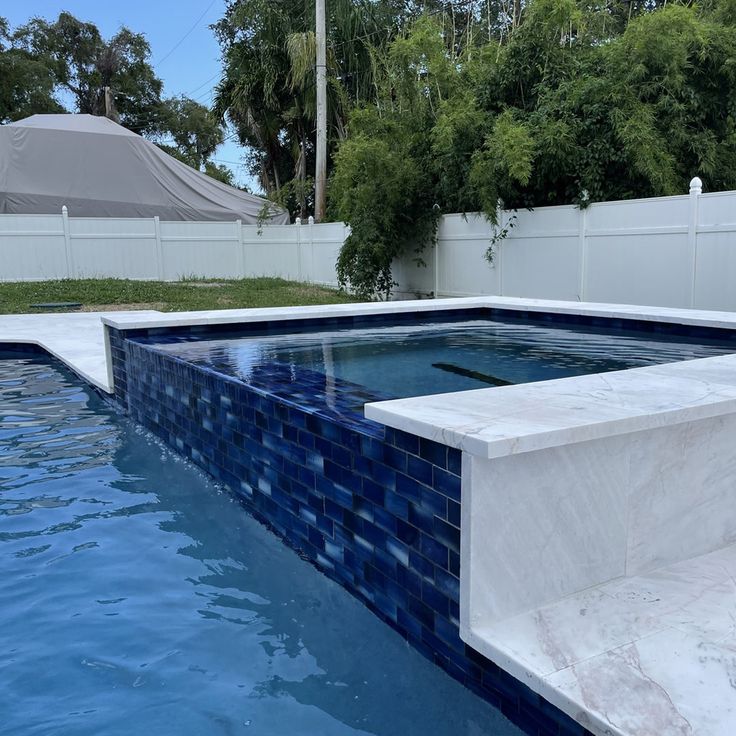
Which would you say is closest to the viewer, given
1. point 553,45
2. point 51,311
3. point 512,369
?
point 512,369

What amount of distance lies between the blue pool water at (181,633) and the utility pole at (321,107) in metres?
13.1

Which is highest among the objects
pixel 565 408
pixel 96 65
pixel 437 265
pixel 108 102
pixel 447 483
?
pixel 96 65

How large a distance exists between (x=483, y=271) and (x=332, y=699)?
31.2 feet

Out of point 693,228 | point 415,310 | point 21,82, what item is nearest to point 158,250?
point 415,310

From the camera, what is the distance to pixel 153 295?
1286 cm

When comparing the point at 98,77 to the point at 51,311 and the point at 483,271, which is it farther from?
the point at 483,271

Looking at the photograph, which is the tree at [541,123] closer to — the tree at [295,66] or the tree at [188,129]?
the tree at [295,66]

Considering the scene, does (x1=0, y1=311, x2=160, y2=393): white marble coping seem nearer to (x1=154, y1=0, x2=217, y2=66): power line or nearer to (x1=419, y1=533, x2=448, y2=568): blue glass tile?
(x1=419, y1=533, x2=448, y2=568): blue glass tile

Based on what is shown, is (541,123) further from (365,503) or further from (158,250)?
(158,250)

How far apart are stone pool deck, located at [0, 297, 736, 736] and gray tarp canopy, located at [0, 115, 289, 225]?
1610cm

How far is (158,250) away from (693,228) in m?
11.6

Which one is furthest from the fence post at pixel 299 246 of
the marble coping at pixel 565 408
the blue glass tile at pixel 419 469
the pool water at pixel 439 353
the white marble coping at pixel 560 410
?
the blue glass tile at pixel 419 469

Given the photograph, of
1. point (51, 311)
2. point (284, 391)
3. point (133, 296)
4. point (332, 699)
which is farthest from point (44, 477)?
point (133, 296)

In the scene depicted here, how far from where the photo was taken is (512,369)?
4.60 meters
